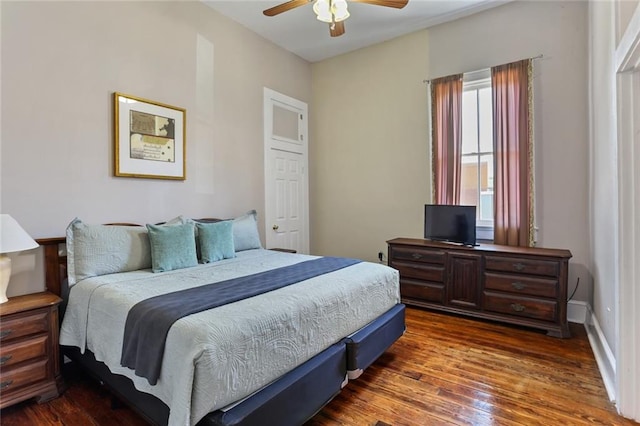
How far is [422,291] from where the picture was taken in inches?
141

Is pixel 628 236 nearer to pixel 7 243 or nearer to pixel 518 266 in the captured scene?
pixel 518 266

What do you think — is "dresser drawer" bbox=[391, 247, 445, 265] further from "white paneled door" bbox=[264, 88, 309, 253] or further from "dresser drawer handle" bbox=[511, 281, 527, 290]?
"white paneled door" bbox=[264, 88, 309, 253]

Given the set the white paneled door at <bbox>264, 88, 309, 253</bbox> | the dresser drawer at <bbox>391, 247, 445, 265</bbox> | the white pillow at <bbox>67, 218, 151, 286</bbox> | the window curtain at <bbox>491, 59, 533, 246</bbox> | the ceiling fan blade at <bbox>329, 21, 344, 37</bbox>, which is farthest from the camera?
the white paneled door at <bbox>264, 88, 309, 253</bbox>

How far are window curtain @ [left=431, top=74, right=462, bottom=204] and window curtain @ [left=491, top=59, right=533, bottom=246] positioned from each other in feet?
1.28

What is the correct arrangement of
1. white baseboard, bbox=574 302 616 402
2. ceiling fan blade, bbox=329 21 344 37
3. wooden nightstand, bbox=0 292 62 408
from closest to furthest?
1. wooden nightstand, bbox=0 292 62 408
2. white baseboard, bbox=574 302 616 402
3. ceiling fan blade, bbox=329 21 344 37

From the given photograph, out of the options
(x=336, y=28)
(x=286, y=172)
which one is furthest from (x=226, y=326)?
(x=286, y=172)

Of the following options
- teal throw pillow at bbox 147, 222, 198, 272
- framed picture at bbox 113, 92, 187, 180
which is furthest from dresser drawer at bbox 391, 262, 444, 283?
framed picture at bbox 113, 92, 187, 180

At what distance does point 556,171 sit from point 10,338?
4.64 metres

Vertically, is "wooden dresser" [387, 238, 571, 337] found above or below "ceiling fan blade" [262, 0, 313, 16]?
below

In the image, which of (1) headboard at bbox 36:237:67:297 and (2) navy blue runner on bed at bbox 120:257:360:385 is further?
(1) headboard at bbox 36:237:67:297

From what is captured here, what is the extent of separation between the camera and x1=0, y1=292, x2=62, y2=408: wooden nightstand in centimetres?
189

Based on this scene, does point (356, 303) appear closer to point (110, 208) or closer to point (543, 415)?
point (543, 415)

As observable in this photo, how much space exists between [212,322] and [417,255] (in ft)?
8.81

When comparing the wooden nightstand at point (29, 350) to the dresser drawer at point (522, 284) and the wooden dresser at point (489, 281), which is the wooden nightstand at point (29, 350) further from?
the dresser drawer at point (522, 284)
